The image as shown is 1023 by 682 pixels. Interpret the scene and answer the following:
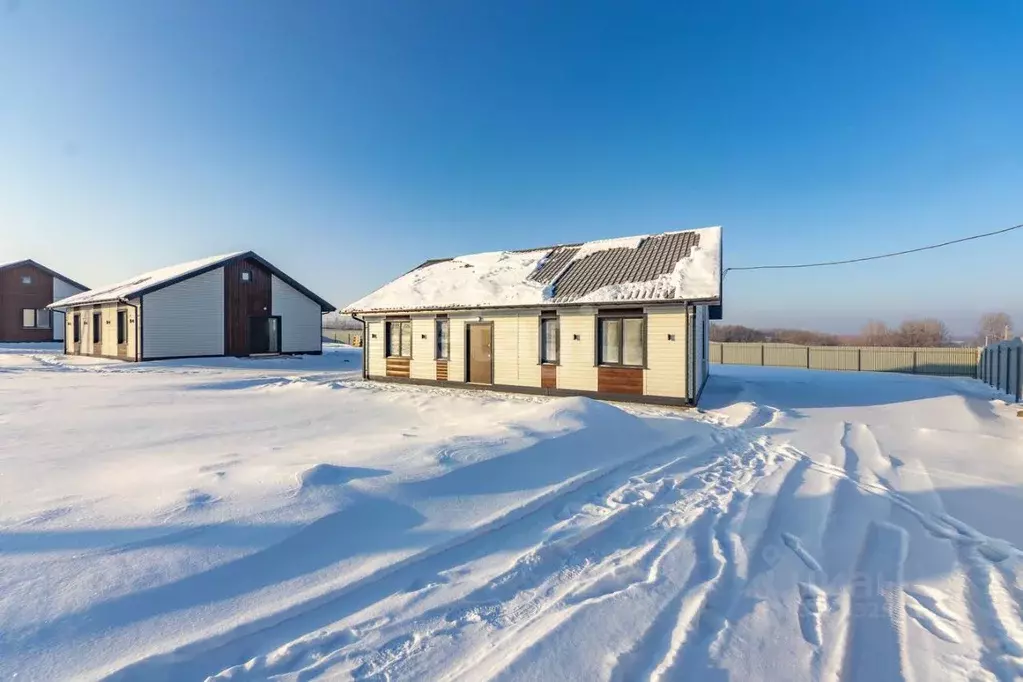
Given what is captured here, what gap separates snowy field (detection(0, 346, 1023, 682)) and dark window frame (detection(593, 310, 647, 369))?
5.00 metres

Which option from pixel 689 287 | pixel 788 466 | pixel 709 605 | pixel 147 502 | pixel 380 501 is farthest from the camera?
pixel 689 287

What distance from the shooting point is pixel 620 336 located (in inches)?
483

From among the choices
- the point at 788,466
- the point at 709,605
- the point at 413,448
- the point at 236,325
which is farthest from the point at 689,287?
the point at 236,325

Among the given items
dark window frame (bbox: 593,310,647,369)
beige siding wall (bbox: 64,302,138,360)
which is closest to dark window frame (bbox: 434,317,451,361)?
dark window frame (bbox: 593,310,647,369)

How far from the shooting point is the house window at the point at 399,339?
51.9 ft

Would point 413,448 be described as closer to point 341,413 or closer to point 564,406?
point 564,406

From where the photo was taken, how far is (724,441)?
773cm

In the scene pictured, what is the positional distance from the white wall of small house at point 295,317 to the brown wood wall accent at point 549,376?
60.6 feet

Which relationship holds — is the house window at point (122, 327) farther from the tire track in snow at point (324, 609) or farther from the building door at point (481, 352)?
the tire track in snow at point (324, 609)

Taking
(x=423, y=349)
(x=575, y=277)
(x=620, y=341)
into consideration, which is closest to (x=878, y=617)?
(x=620, y=341)

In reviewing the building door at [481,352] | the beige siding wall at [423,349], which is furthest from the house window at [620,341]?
the beige siding wall at [423,349]

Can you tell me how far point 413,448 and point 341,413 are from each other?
13.9 feet

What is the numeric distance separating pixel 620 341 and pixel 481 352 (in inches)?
168

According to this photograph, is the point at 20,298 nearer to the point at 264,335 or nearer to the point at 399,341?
the point at 264,335
